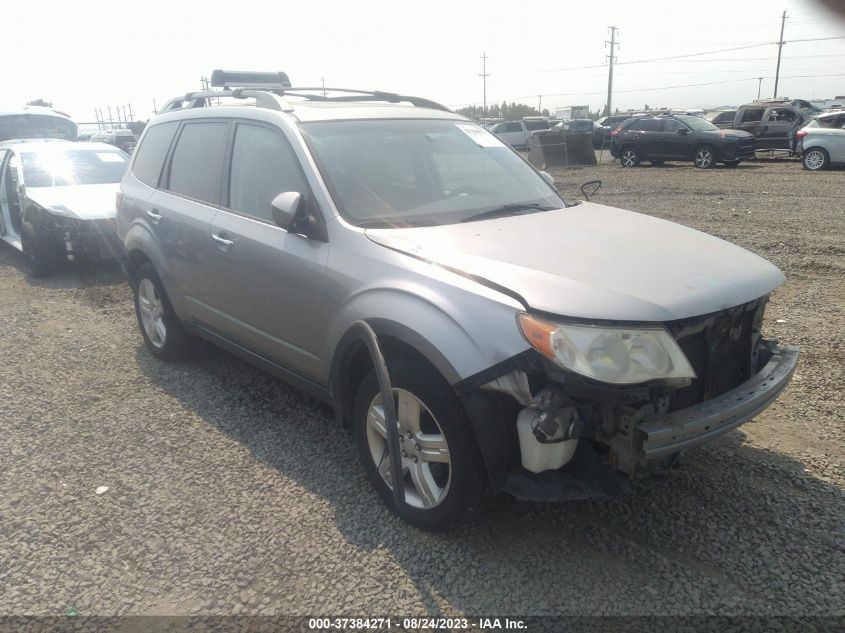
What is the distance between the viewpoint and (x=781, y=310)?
5.66 m

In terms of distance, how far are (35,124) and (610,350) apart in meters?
18.6

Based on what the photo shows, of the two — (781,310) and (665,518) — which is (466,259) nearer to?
(665,518)

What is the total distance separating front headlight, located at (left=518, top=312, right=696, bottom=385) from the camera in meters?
2.36

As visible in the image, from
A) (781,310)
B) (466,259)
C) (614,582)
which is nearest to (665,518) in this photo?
(614,582)

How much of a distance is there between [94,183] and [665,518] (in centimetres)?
834

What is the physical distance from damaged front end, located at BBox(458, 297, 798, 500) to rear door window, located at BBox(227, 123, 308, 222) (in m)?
1.70

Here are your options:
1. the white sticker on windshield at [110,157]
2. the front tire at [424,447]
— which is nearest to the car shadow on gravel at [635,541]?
the front tire at [424,447]

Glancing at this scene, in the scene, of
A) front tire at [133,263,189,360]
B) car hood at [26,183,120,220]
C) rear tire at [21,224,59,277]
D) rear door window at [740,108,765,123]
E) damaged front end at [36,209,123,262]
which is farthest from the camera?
rear door window at [740,108,765,123]

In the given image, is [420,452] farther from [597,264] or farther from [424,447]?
[597,264]

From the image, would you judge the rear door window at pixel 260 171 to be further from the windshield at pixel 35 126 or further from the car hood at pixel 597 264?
the windshield at pixel 35 126

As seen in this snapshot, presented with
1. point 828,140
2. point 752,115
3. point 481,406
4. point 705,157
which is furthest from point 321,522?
point 752,115

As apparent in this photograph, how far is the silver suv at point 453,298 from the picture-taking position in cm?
242

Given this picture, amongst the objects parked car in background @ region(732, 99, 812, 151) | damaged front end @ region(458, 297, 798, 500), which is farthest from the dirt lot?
parked car in background @ region(732, 99, 812, 151)

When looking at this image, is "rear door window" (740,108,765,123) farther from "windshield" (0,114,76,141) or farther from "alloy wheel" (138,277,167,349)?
"alloy wheel" (138,277,167,349)
